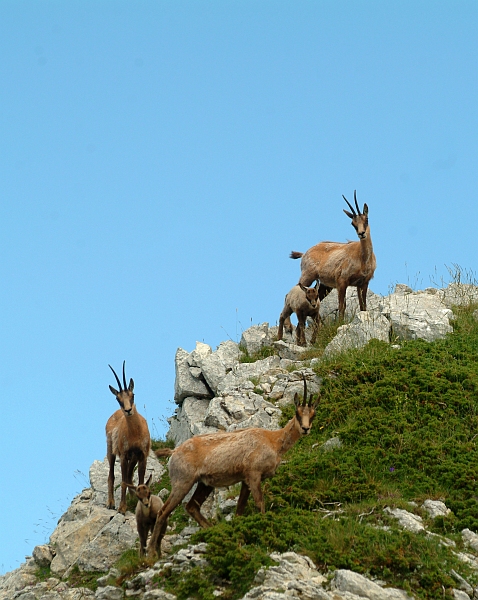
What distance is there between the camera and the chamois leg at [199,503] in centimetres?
1390

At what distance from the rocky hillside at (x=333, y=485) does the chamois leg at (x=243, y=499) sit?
0.18 meters

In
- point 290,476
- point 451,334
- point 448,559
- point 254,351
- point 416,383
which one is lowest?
point 448,559

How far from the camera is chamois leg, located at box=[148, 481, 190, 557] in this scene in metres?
13.5

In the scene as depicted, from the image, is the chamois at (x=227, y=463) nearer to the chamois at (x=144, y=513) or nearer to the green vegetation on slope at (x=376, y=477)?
the chamois at (x=144, y=513)

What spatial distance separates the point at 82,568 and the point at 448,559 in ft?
20.9

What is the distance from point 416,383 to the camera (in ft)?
58.2

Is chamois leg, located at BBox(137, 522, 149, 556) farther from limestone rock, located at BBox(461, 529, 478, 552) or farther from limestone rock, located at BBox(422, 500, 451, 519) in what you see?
limestone rock, located at BBox(461, 529, 478, 552)

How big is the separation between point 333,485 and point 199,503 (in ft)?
7.21

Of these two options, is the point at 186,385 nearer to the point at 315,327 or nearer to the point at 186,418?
the point at 186,418

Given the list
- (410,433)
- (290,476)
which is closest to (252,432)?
(290,476)

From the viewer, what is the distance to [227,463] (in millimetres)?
13477

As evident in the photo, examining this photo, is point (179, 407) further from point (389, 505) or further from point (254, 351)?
point (389, 505)

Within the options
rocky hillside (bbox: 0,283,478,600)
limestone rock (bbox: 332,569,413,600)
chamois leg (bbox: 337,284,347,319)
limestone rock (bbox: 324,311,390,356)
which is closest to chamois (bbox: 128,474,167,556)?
rocky hillside (bbox: 0,283,478,600)

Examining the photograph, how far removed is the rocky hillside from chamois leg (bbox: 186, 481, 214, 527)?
1.41 ft
